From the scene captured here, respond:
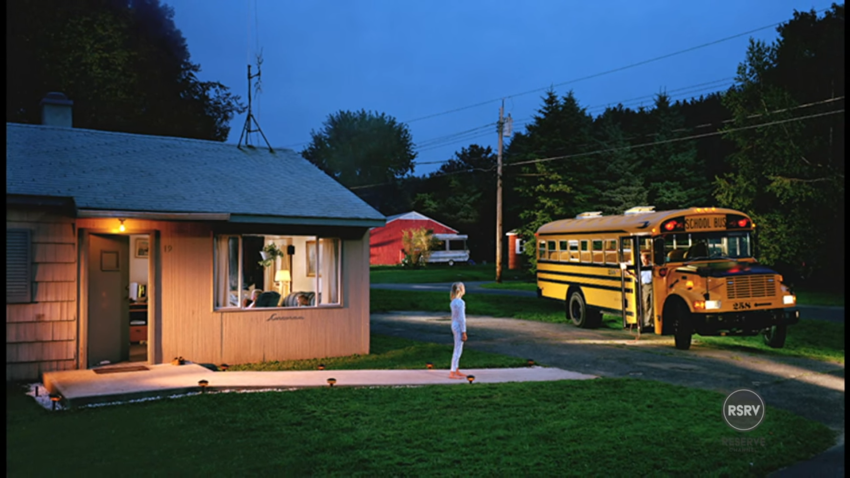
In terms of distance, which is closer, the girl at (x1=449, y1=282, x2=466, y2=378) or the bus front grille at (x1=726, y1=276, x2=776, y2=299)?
the girl at (x1=449, y1=282, x2=466, y2=378)

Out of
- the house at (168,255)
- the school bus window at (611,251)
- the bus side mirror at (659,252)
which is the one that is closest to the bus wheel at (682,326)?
the bus side mirror at (659,252)

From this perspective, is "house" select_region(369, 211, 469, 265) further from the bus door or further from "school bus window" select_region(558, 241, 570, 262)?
the bus door

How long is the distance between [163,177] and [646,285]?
1087 centimetres

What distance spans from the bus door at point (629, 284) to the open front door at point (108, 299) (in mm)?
10963

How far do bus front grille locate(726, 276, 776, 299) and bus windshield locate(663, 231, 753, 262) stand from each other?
3.78 ft

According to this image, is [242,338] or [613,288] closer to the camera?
[242,338]

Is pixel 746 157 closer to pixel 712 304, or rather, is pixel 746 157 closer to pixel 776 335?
pixel 776 335

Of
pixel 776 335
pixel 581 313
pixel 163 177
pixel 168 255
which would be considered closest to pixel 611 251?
pixel 581 313

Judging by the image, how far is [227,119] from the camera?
127ft

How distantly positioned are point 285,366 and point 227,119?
27.0 m

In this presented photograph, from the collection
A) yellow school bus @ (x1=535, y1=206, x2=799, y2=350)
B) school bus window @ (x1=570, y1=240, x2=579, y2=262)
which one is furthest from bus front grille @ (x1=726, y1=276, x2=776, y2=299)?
school bus window @ (x1=570, y1=240, x2=579, y2=262)

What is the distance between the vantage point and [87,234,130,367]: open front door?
13.6 m

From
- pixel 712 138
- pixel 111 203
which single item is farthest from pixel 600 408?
pixel 712 138

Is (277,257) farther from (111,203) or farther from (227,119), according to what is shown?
(227,119)
